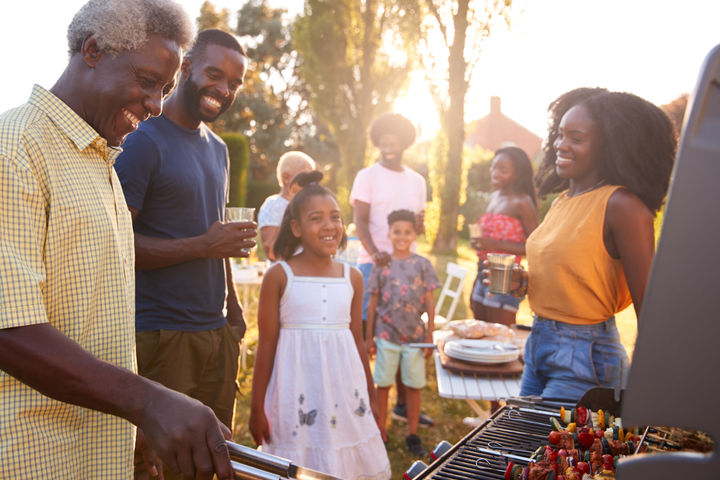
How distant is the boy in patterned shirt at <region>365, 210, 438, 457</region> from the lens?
466 cm

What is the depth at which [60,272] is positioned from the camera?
1352 mm

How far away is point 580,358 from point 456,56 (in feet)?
45.8

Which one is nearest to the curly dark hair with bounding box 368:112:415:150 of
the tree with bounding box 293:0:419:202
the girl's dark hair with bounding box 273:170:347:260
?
the girl's dark hair with bounding box 273:170:347:260

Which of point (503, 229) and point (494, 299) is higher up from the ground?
point (503, 229)

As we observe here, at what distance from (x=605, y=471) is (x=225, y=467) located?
3.29 feet

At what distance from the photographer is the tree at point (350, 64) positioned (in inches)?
694

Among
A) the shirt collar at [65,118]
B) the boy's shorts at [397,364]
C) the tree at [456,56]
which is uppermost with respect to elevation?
the tree at [456,56]

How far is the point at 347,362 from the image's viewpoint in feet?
10.4

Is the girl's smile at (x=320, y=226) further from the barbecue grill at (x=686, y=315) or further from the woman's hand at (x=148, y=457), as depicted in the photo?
the barbecue grill at (x=686, y=315)

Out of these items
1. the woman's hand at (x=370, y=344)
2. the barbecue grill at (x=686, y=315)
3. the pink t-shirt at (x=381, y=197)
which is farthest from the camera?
the pink t-shirt at (x=381, y=197)

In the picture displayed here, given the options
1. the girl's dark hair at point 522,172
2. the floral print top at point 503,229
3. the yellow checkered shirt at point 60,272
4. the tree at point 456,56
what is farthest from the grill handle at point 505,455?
the tree at point 456,56

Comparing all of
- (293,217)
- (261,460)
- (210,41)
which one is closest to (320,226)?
(293,217)

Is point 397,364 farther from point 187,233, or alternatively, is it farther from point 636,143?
point 636,143

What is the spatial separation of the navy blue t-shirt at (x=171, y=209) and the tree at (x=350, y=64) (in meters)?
15.5
